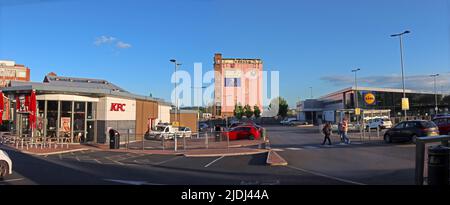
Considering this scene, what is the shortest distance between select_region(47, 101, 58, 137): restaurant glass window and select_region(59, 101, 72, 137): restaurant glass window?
0.44m

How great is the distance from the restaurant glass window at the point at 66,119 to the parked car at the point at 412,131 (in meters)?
22.7

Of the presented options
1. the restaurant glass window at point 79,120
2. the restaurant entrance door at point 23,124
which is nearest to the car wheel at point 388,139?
the restaurant glass window at point 79,120

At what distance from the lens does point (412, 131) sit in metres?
23.5

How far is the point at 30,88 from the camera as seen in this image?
2788cm

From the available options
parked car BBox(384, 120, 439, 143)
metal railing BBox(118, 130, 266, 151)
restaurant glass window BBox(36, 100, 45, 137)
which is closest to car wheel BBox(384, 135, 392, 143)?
parked car BBox(384, 120, 439, 143)

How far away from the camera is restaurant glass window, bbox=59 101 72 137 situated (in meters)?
29.5

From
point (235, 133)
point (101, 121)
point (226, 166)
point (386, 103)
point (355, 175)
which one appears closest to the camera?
point (355, 175)

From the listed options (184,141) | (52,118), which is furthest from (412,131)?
(52,118)

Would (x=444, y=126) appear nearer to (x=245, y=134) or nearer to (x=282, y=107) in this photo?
(x=245, y=134)

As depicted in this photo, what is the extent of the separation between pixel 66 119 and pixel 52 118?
98 cm

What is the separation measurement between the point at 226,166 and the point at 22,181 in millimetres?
7107
